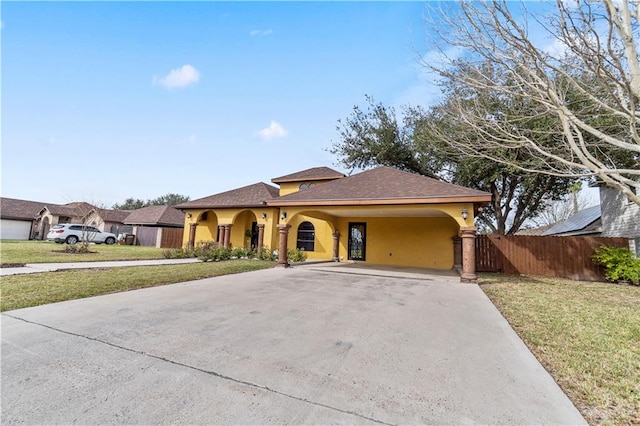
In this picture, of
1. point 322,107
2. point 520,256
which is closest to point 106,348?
point 322,107

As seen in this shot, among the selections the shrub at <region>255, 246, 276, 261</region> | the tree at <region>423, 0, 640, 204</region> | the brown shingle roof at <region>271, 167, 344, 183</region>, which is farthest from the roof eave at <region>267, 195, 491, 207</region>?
the brown shingle roof at <region>271, 167, 344, 183</region>

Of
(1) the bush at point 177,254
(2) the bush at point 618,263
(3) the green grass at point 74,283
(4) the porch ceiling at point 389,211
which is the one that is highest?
(4) the porch ceiling at point 389,211

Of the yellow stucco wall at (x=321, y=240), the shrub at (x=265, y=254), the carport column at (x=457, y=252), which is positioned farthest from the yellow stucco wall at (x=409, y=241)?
the shrub at (x=265, y=254)

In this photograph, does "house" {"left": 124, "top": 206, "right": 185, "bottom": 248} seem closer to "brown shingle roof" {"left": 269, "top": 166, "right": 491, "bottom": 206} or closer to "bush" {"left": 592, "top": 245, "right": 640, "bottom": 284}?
"brown shingle roof" {"left": 269, "top": 166, "right": 491, "bottom": 206}

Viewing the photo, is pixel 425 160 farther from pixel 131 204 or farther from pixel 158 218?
pixel 131 204

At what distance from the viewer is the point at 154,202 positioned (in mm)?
56062

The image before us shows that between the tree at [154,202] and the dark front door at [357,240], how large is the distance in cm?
4784

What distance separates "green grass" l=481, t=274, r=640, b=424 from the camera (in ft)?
7.68

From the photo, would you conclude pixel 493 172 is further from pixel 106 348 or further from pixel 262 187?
pixel 106 348

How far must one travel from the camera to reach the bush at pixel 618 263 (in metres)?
9.34

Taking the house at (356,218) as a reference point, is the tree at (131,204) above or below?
above

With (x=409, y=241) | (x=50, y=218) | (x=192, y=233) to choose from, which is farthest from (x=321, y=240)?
(x=50, y=218)

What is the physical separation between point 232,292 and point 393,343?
3.96 meters

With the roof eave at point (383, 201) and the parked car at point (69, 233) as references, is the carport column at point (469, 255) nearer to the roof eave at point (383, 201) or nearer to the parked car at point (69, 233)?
the roof eave at point (383, 201)
